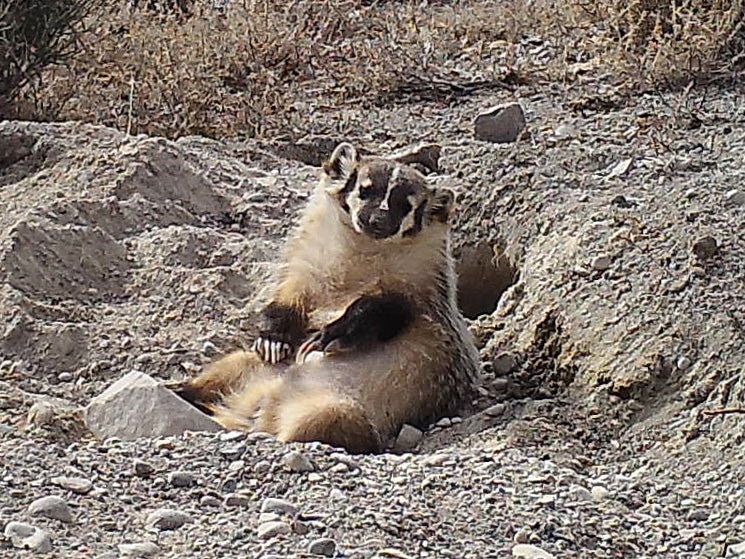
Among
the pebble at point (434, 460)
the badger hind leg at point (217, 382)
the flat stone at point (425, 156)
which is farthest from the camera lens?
the flat stone at point (425, 156)

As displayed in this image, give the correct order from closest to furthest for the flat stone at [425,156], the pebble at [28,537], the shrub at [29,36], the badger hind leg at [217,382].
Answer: the pebble at [28,537] < the badger hind leg at [217,382] < the flat stone at [425,156] < the shrub at [29,36]

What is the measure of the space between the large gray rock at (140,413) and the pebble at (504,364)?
4.05 ft

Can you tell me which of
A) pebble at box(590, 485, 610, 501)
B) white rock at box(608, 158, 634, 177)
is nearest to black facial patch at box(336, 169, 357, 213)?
white rock at box(608, 158, 634, 177)

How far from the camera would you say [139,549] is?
3.01 metres

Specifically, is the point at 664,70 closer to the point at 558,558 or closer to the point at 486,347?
the point at 486,347

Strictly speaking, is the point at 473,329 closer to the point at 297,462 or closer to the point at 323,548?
the point at 297,462

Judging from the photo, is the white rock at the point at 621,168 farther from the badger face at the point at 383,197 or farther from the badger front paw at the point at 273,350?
the badger front paw at the point at 273,350

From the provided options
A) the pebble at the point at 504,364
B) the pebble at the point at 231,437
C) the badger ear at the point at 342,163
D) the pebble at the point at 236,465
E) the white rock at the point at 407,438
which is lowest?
the white rock at the point at 407,438

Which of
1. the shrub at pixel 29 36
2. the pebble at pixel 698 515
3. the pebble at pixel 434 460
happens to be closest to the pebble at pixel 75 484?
the pebble at pixel 434 460

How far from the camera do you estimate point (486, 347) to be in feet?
17.5

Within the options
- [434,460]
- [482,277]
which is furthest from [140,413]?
[482,277]

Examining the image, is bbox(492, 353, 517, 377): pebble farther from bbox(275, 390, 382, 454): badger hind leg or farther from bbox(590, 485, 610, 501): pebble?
bbox(590, 485, 610, 501): pebble

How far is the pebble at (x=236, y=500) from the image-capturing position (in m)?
3.38

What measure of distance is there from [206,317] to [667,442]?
78.2 inches
